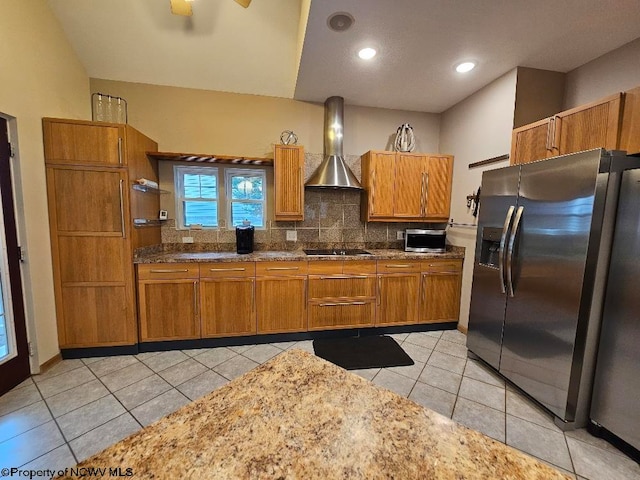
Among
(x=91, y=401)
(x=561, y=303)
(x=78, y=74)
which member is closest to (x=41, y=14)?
(x=78, y=74)

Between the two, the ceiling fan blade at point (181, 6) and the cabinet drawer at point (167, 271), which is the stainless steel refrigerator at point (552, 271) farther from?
the ceiling fan blade at point (181, 6)

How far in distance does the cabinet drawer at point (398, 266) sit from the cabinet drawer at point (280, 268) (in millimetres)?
882

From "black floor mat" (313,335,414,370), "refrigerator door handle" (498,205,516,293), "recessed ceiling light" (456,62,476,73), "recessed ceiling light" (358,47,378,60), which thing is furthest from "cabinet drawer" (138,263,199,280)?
"recessed ceiling light" (456,62,476,73)

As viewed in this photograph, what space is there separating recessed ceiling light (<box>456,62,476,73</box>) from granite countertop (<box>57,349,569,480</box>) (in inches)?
113

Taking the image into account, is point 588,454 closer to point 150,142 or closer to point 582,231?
point 582,231

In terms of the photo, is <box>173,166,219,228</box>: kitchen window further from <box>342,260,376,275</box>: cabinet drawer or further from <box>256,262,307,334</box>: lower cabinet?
<box>342,260,376,275</box>: cabinet drawer

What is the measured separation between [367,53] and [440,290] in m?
2.58

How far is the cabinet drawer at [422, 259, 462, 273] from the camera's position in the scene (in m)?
3.15

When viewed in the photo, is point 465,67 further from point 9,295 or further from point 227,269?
point 9,295

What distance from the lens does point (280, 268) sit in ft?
9.36

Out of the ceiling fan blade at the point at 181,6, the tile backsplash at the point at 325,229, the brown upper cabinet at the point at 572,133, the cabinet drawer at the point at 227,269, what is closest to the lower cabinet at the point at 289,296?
the cabinet drawer at the point at 227,269

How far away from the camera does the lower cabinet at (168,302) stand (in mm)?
2617

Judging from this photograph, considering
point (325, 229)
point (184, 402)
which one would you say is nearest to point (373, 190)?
point (325, 229)

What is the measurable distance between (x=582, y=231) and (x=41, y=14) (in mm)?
4362
